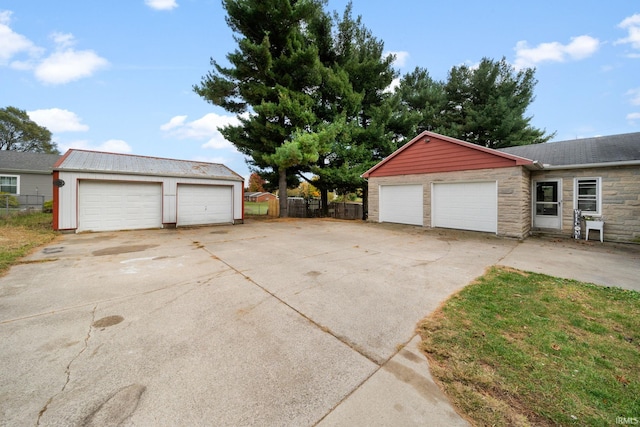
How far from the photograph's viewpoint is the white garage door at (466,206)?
9.09 metres

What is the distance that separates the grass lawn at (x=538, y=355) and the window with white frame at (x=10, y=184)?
2598cm

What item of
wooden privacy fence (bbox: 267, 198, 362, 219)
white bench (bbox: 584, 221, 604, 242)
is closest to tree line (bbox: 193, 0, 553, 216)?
wooden privacy fence (bbox: 267, 198, 362, 219)

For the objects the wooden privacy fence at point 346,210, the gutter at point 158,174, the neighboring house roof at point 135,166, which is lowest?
the wooden privacy fence at point 346,210

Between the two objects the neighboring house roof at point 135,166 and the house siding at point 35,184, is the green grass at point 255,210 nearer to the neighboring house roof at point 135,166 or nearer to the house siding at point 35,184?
the neighboring house roof at point 135,166

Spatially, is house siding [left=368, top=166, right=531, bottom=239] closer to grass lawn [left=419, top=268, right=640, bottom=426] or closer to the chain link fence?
grass lawn [left=419, top=268, right=640, bottom=426]

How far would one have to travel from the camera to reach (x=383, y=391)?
1842 millimetres

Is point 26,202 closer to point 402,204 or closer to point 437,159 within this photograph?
point 402,204

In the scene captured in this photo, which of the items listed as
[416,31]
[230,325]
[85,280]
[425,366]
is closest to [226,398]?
[230,325]

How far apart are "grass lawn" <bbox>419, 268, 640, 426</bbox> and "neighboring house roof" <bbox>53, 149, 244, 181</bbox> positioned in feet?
38.7

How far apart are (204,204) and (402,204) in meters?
9.51

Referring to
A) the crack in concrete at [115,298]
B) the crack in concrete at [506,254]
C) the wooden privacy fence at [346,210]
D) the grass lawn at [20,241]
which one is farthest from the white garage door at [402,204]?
the grass lawn at [20,241]

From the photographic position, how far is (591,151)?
9055mm

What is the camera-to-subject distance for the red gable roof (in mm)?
8875

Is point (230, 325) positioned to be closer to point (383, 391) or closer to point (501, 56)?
point (383, 391)
